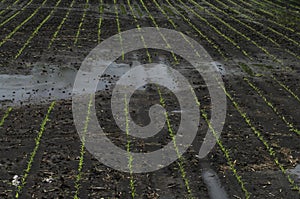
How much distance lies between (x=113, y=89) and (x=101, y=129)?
11.6 feet

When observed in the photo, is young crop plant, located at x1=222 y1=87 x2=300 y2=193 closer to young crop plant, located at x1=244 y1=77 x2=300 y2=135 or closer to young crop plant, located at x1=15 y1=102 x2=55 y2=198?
young crop plant, located at x1=244 y1=77 x2=300 y2=135

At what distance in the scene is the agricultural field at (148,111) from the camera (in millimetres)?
10031

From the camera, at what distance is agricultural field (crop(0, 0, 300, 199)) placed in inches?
395

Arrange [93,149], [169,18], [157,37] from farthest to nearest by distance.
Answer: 1. [169,18]
2. [157,37]
3. [93,149]

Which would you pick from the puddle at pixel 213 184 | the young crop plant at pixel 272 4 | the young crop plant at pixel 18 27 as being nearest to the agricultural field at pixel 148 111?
the puddle at pixel 213 184

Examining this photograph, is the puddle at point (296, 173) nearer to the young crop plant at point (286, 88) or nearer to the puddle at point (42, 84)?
the young crop plant at point (286, 88)

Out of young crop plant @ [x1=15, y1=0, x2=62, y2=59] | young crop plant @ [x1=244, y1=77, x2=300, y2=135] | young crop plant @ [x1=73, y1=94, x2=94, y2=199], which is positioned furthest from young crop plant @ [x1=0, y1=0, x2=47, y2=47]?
young crop plant @ [x1=244, y1=77, x2=300, y2=135]

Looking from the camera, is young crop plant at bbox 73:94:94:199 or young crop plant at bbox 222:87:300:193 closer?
young crop plant at bbox 73:94:94:199

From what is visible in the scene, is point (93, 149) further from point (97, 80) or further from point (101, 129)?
point (97, 80)

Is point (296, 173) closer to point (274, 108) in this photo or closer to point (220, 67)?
point (274, 108)

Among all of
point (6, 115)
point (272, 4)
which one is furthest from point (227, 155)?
point (272, 4)

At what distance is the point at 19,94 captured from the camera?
15516mm

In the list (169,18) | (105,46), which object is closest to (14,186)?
(105,46)

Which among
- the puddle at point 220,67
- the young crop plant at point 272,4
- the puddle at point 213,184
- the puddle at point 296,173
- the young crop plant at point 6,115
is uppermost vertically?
the puddle at point 296,173
